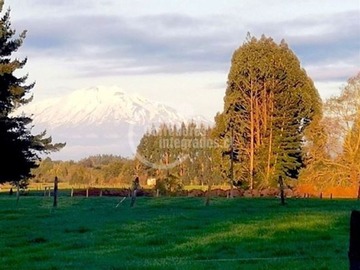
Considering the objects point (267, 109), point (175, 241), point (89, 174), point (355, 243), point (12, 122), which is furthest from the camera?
point (89, 174)

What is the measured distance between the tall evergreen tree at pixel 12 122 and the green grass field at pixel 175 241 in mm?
15318

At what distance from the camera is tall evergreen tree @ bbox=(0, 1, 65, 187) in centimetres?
4600

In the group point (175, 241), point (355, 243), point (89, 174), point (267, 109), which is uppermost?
point (267, 109)

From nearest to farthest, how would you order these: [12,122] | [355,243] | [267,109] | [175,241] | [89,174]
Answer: [355,243]
[175,241]
[12,122]
[267,109]
[89,174]

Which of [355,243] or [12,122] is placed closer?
[355,243]

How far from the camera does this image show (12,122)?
50125 mm

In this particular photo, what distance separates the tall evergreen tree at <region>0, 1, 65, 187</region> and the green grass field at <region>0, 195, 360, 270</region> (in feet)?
50.3

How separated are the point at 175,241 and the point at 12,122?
31.8 meters

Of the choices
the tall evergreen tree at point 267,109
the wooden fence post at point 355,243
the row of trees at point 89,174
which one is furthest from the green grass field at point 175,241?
the row of trees at point 89,174

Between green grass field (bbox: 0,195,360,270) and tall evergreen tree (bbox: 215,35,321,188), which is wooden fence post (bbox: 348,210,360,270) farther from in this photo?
tall evergreen tree (bbox: 215,35,321,188)

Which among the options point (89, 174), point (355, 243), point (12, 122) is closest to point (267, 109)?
point (12, 122)

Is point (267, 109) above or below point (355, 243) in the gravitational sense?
above

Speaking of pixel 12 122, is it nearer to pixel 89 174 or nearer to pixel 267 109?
pixel 267 109

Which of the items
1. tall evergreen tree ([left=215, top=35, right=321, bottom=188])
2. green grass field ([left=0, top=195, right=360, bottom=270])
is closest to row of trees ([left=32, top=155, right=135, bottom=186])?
tall evergreen tree ([left=215, top=35, right=321, bottom=188])
